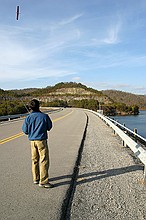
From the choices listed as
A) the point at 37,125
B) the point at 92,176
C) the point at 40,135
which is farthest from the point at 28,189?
the point at 92,176

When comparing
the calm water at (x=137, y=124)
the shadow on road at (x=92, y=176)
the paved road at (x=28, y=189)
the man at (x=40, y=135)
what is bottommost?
the calm water at (x=137, y=124)

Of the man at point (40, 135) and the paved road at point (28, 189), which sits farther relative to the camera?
the man at point (40, 135)

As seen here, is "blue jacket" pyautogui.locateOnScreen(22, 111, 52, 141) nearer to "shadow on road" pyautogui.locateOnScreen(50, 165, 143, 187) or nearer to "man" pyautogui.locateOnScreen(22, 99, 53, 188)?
"man" pyautogui.locateOnScreen(22, 99, 53, 188)

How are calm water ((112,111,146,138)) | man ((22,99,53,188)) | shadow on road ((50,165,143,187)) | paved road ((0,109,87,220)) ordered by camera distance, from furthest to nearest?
calm water ((112,111,146,138)) < shadow on road ((50,165,143,187)) < man ((22,99,53,188)) < paved road ((0,109,87,220))

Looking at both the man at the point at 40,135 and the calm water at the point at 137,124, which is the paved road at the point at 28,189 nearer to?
the man at the point at 40,135

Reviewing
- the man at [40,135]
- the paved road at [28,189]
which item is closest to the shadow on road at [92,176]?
the paved road at [28,189]

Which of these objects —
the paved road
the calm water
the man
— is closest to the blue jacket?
the man

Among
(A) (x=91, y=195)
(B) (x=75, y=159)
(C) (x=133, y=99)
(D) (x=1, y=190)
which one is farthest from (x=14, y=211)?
(C) (x=133, y=99)

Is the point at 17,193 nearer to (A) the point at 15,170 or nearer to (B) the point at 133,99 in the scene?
(A) the point at 15,170

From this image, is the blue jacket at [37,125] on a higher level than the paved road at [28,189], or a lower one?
higher

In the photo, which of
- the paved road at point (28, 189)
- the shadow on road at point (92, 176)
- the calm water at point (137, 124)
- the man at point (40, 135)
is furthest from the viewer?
the calm water at point (137, 124)

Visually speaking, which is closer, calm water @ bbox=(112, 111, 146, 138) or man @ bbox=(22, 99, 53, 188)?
man @ bbox=(22, 99, 53, 188)

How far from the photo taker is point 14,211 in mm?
4309

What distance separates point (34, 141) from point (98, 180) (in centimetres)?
176
